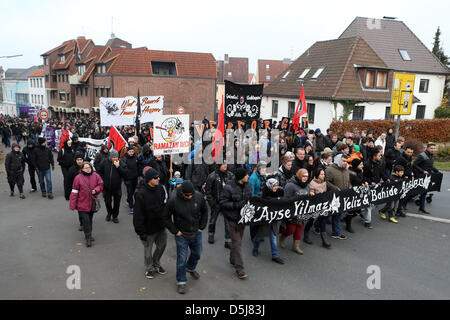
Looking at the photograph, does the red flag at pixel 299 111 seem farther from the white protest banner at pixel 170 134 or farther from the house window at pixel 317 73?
the house window at pixel 317 73

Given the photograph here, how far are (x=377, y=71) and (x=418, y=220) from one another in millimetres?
22141

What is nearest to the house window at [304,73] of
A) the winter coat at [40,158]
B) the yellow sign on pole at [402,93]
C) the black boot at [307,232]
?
the yellow sign on pole at [402,93]

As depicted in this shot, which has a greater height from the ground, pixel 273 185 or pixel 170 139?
pixel 170 139

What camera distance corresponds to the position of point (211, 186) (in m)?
7.48

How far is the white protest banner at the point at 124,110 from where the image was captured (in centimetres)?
1276

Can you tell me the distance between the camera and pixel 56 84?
195ft

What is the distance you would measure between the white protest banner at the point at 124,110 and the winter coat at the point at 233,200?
7.46 metres

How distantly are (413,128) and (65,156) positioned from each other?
21.2 m

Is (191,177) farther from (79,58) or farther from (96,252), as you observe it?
(79,58)

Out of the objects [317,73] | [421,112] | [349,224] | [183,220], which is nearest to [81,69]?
[317,73]

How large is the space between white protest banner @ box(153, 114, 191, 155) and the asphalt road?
2044 mm

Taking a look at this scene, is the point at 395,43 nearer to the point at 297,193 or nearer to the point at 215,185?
the point at 297,193

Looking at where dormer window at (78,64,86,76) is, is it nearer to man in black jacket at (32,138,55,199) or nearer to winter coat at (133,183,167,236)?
man in black jacket at (32,138,55,199)
